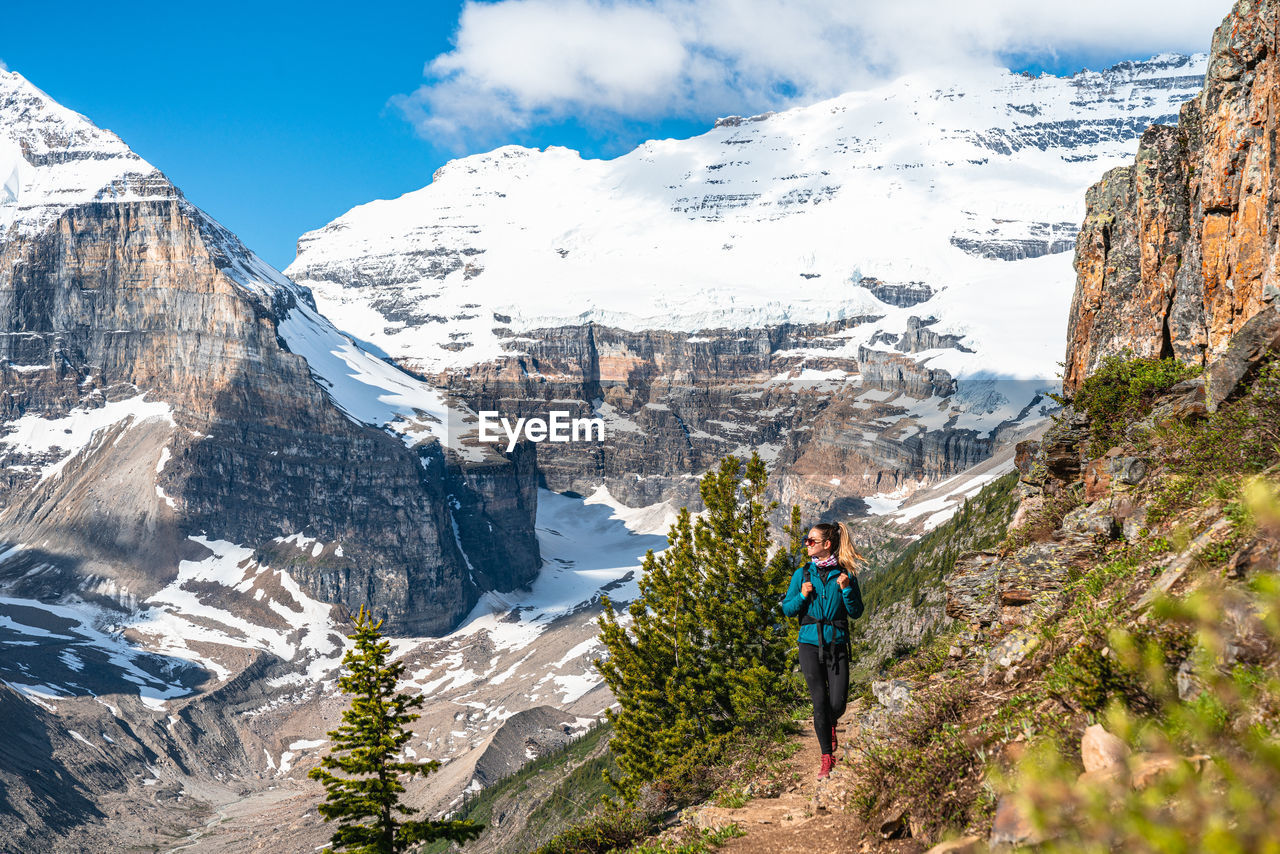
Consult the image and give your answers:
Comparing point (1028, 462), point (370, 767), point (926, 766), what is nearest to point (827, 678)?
point (926, 766)

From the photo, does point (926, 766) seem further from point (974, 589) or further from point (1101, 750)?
point (974, 589)

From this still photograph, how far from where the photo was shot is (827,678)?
13.1 m

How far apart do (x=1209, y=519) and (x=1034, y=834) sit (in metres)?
6.38

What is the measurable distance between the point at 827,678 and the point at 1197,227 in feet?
74.2

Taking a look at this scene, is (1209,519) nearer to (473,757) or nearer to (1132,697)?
(1132,697)

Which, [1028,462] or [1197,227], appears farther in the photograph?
[1197,227]

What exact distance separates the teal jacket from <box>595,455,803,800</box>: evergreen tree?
15.2m

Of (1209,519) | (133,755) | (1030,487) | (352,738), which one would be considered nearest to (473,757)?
(133,755)

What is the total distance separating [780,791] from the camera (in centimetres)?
1647

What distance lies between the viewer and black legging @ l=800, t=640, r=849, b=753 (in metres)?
Result: 12.9

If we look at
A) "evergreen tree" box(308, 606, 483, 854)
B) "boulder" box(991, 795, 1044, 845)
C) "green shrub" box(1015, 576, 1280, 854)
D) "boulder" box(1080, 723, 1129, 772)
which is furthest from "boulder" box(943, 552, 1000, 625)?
"evergreen tree" box(308, 606, 483, 854)

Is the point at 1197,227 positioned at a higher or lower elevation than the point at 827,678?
higher

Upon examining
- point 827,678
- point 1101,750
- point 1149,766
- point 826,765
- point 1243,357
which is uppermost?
point 1243,357

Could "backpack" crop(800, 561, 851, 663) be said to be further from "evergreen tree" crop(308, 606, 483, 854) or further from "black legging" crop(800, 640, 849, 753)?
"evergreen tree" crop(308, 606, 483, 854)
